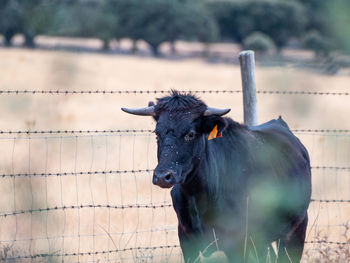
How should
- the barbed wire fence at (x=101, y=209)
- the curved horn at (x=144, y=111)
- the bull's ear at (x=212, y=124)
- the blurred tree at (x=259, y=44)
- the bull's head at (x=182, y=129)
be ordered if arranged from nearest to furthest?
the bull's head at (x=182, y=129), the bull's ear at (x=212, y=124), the curved horn at (x=144, y=111), the barbed wire fence at (x=101, y=209), the blurred tree at (x=259, y=44)

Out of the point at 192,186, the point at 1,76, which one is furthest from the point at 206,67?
the point at 192,186

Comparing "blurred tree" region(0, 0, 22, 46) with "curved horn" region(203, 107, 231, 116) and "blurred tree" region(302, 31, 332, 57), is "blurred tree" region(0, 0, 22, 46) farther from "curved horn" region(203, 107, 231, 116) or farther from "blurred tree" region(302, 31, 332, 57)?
"curved horn" region(203, 107, 231, 116)

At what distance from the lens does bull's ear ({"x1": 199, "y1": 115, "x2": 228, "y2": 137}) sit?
5371 millimetres

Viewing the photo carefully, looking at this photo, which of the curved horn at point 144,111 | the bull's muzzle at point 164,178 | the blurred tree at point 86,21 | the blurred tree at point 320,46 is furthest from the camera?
the blurred tree at point 320,46

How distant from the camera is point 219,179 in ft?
18.3

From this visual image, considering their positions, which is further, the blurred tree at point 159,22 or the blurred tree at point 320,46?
the blurred tree at point 159,22

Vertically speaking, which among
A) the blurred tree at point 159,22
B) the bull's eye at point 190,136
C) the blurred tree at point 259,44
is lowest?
the bull's eye at point 190,136

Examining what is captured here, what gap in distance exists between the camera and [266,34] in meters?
59.9

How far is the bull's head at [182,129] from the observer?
512cm

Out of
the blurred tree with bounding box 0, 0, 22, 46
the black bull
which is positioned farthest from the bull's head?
the blurred tree with bounding box 0, 0, 22, 46

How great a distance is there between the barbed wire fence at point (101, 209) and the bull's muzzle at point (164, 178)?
813 millimetres

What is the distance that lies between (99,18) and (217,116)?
154ft

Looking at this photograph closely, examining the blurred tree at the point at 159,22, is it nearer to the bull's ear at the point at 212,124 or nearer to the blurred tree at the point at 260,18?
the blurred tree at the point at 260,18

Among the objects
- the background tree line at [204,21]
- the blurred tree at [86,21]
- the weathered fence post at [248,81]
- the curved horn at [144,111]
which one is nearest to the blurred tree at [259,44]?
the background tree line at [204,21]
